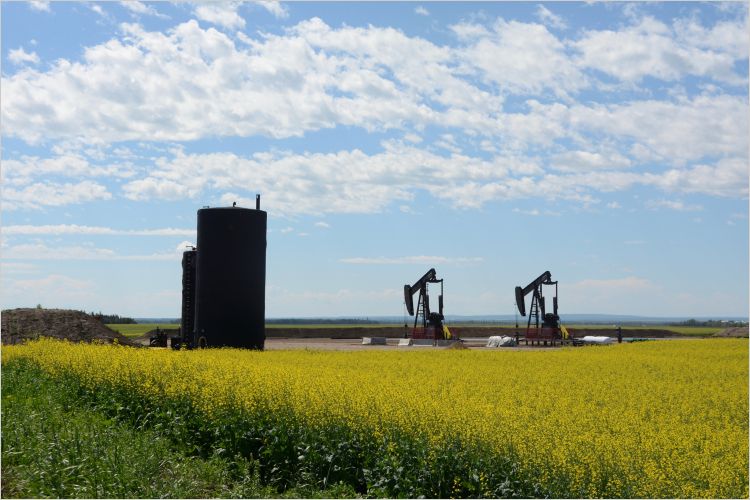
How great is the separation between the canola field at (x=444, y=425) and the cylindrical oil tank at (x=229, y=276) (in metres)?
6.63

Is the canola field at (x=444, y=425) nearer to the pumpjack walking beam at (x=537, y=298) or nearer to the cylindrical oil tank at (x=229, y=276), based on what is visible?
the cylindrical oil tank at (x=229, y=276)

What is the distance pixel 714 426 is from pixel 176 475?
309 inches

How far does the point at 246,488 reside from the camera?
9227mm

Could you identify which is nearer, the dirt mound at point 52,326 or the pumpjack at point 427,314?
the dirt mound at point 52,326

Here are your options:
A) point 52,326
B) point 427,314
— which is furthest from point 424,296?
point 52,326

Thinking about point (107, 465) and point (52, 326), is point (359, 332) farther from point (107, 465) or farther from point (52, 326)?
point (107, 465)

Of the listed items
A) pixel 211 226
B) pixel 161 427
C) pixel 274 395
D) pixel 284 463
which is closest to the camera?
pixel 284 463

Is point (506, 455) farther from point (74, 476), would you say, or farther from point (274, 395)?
point (74, 476)

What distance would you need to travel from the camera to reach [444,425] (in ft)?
30.5

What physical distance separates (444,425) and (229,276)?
15155 millimetres

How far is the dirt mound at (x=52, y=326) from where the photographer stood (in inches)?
1209

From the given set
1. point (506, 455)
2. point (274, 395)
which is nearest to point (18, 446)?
point (274, 395)

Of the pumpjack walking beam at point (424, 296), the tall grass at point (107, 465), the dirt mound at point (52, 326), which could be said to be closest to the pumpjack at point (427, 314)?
the pumpjack walking beam at point (424, 296)

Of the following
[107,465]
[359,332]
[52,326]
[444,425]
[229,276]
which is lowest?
[359,332]
